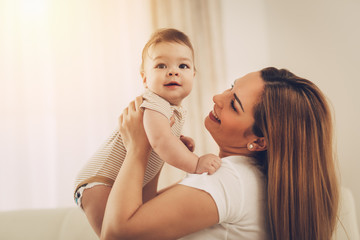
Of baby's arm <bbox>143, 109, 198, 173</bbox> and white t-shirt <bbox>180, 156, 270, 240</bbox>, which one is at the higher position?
baby's arm <bbox>143, 109, 198, 173</bbox>

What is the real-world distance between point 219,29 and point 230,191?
2089mm

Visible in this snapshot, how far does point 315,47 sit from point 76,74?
6.71 feet

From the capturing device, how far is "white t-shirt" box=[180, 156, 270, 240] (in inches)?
36.4

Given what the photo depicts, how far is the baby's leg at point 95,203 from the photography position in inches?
43.2

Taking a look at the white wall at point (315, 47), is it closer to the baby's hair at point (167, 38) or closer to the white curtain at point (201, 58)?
the white curtain at point (201, 58)

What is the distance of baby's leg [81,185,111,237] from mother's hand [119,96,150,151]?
0.66 ft

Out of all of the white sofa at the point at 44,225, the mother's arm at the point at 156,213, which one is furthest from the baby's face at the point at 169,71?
the white sofa at the point at 44,225

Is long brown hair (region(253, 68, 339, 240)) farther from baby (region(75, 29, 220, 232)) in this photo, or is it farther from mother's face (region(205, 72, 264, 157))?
baby (region(75, 29, 220, 232))

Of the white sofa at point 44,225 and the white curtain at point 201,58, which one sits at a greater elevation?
the white curtain at point 201,58

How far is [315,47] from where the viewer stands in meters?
2.37

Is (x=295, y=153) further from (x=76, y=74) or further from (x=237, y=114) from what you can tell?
(x=76, y=74)

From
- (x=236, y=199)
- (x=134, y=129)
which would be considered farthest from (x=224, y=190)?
(x=134, y=129)

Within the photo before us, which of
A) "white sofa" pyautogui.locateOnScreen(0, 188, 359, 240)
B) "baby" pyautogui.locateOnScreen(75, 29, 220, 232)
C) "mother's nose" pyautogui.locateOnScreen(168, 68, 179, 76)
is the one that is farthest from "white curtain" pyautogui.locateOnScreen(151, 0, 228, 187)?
"mother's nose" pyautogui.locateOnScreen(168, 68, 179, 76)

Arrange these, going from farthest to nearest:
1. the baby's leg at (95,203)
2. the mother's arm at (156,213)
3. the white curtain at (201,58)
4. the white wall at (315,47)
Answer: the white curtain at (201,58) → the white wall at (315,47) → the baby's leg at (95,203) → the mother's arm at (156,213)
